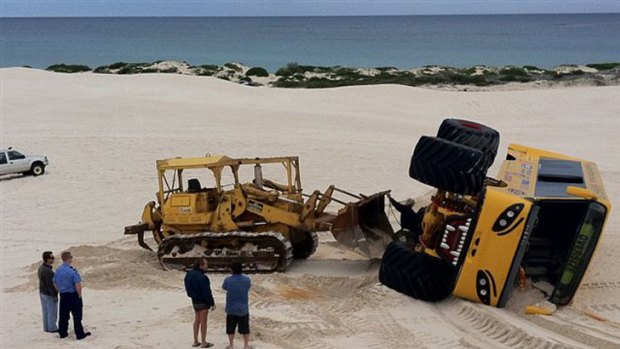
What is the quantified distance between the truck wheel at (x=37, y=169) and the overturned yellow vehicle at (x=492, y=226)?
1438 centimetres

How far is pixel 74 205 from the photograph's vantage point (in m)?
21.5

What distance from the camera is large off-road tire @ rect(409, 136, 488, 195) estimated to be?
1269cm

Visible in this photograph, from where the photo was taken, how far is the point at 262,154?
27.1m

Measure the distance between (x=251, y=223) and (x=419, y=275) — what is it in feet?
13.4

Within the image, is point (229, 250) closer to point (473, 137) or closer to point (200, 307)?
point (200, 307)

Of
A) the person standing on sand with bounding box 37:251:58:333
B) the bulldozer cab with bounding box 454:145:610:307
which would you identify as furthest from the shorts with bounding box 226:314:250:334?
the bulldozer cab with bounding box 454:145:610:307

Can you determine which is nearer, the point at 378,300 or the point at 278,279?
the point at 378,300

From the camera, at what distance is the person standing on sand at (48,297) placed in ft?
39.3

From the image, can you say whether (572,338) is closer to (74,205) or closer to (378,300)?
(378,300)

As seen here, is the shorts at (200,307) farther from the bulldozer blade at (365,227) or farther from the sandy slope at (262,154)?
the bulldozer blade at (365,227)

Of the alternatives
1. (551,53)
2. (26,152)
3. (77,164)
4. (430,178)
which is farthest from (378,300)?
(551,53)

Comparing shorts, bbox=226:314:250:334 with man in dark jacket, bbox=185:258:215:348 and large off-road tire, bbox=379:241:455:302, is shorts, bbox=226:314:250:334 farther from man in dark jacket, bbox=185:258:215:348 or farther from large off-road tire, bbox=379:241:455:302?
large off-road tire, bbox=379:241:455:302

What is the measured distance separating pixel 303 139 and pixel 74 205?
9.69 metres

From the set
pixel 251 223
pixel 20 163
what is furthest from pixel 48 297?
pixel 20 163
